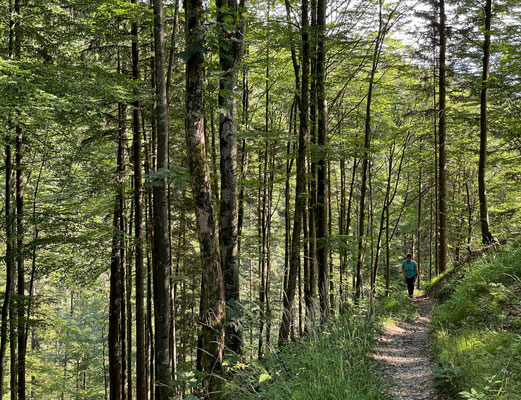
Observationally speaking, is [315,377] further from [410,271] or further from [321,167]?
[410,271]

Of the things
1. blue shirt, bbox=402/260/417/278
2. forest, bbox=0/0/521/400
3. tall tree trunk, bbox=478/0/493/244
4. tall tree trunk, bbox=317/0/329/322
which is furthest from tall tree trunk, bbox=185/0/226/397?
blue shirt, bbox=402/260/417/278

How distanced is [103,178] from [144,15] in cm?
464

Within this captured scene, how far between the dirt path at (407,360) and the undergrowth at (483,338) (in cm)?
27

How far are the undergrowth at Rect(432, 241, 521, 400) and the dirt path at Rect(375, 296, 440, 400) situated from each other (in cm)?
27

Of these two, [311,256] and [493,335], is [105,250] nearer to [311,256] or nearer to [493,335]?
[311,256]

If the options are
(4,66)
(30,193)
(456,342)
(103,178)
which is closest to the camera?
(456,342)

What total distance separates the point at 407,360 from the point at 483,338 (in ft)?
4.48

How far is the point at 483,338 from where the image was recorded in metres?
4.55

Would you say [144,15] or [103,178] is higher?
[144,15]

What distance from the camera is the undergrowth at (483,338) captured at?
3.25m

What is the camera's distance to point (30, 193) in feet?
42.1

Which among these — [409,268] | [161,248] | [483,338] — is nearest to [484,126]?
[409,268]

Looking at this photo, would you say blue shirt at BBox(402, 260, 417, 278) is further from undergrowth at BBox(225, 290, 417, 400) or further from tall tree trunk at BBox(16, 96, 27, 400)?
tall tree trunk at BBox(16, 96, 27, 400)

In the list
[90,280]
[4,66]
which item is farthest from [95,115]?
[90,280]
